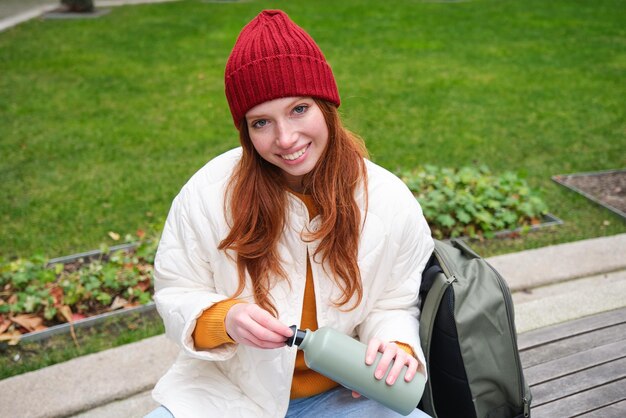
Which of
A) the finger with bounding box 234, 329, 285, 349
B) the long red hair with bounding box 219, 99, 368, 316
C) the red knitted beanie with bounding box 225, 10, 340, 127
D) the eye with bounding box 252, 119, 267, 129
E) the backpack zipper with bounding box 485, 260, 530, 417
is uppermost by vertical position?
the red knitted beanie with bounding box 225, 10, 340, 127

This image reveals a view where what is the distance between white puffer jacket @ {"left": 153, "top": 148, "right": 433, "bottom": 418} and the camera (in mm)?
1740

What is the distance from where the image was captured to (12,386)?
2.49 meters

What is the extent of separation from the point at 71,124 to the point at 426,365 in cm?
511

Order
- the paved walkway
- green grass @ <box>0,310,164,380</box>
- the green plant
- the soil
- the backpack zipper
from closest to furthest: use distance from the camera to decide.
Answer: the backpack zipper, green grass @ <box>0,310,164,380</box>, the green plant, the soil, the paved walkway

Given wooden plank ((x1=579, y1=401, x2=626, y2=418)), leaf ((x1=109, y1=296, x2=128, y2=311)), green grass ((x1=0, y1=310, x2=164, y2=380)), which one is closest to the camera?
wooden plank ((x1=579, y1=401, x2=626, y2=418))

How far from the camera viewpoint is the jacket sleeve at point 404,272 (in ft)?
5.93

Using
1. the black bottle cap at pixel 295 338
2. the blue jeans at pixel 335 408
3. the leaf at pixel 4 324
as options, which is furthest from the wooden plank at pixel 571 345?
the leaf at pixel 4 324

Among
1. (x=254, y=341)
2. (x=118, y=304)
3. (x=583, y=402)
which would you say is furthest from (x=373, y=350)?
(x=118, y=304)

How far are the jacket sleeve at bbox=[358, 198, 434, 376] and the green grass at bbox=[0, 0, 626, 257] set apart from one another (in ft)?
6.62

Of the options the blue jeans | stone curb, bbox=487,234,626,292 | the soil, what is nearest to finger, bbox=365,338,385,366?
the blue jeans

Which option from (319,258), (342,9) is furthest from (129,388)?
(342,9)

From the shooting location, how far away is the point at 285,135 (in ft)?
5.41

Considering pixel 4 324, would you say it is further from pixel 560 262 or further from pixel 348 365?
pixel 560 262

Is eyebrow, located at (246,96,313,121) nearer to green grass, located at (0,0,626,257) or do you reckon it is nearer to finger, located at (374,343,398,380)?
finger, located at (374,343,398,380)
